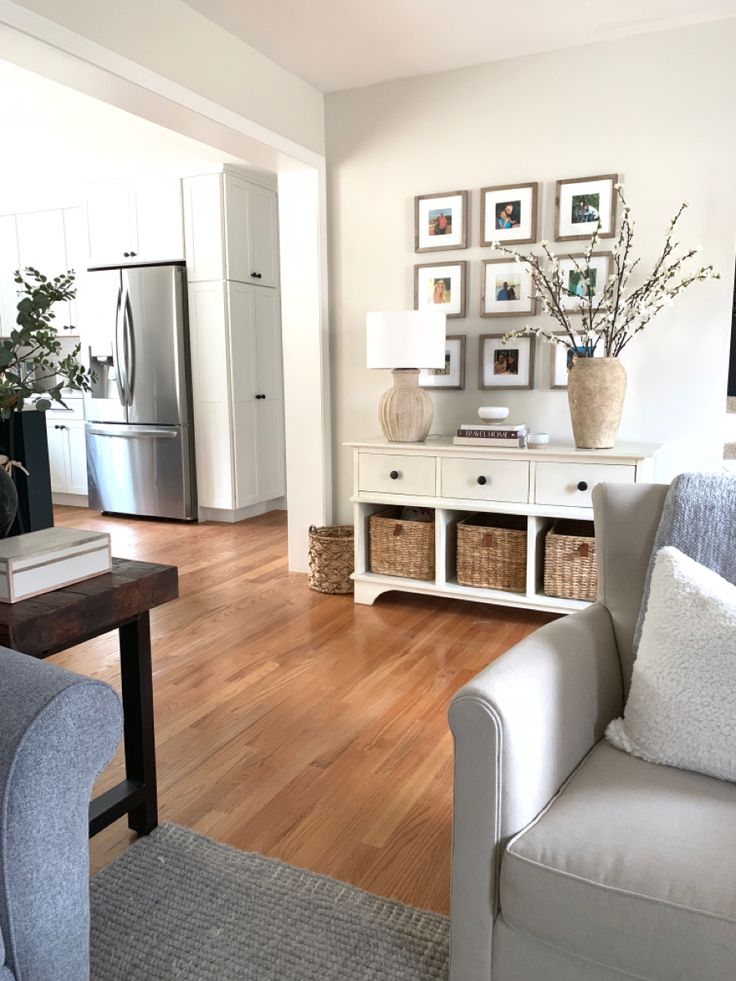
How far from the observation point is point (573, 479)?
10.1 ft

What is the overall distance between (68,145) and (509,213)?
2.83m

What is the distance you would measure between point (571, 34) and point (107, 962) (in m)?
3.54

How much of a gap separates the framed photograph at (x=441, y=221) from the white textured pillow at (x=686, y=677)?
2578 millimetres

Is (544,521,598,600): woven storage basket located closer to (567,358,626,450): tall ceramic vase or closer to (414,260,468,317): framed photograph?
(567,358,626,450): tall ceramic vase

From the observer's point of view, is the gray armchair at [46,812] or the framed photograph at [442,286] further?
the framed photograph at [442,286]

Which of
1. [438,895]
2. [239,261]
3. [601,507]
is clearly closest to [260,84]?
[239,261]

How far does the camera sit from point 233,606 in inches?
143

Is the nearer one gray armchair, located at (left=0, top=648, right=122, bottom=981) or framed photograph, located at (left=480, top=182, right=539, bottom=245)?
gray armchair, located at (left=0, top=648, right=122, bottom=981)

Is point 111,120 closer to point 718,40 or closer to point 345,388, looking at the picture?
point 345,388

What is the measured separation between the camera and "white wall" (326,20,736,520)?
3141 mm

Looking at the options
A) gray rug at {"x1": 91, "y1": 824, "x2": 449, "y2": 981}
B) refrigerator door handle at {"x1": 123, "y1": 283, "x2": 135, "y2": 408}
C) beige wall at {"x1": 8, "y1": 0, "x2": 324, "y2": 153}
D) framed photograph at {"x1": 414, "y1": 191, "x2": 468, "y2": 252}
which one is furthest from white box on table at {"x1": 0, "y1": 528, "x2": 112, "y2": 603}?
refrigerator door handle at {"x1": 123, "y1": 283, "x2": 135, "y2": 408}

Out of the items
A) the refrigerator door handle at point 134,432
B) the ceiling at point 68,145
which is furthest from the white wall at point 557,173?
the refrigerator door handle at point 134,432

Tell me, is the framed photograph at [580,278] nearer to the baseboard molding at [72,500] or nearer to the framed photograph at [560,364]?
the framed photograph at [560,364]

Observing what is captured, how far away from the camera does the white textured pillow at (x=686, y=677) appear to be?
123 cm
